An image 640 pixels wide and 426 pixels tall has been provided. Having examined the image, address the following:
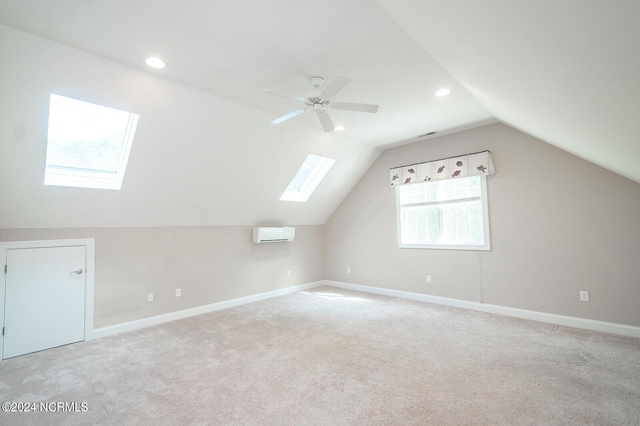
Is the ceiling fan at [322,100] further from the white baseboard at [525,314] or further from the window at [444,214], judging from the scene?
the white baseboard at [525,314]

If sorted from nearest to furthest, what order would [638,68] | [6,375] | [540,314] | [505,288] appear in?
[638,68] → [6,375] → [540,314] → [505,288]

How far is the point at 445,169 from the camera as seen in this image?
4.64 meters

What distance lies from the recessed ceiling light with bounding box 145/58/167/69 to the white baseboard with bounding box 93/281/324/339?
311cm

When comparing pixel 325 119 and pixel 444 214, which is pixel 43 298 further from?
pixel 444 214

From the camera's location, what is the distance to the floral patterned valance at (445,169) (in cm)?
428

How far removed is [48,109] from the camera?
2.54m

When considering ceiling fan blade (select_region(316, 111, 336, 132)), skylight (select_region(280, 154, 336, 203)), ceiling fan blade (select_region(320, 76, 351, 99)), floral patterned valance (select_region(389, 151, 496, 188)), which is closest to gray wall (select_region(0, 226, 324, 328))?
skylight (select_region(280, 154, 336, 203))

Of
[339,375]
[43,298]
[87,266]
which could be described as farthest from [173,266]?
[339,375]

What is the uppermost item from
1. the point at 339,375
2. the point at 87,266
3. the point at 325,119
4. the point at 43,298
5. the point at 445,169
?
the point at 325,119

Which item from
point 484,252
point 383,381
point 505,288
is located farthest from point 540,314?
point 383,381

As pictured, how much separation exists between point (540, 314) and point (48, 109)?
5.95m

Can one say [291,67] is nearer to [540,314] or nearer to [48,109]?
[48,109]

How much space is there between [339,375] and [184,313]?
9.07 feet

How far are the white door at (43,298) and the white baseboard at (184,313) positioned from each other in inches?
10.6
